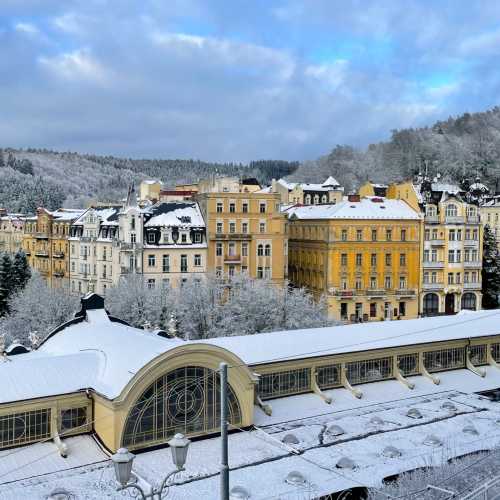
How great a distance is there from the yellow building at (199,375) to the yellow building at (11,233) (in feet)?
212

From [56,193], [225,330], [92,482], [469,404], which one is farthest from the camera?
[56,193]

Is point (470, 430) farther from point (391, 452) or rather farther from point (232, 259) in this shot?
point (232, 259)

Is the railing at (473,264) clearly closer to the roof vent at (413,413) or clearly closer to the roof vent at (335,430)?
the roof vent at (413,413)

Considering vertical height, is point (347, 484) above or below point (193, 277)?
below

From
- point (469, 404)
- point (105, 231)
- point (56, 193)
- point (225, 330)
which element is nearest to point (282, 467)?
point (469, 404)

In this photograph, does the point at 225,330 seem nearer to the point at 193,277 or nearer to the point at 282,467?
the point at 193,277

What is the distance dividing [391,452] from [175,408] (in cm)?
758

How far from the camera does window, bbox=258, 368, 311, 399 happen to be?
29734 mm

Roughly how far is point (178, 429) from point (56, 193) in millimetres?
157493

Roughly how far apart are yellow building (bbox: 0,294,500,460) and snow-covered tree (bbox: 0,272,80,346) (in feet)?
82.8

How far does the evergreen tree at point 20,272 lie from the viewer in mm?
69625

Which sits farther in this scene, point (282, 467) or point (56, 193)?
point (56, 193)

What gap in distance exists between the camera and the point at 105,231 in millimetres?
74188

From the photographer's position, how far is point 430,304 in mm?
78375
